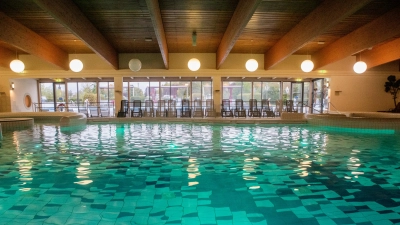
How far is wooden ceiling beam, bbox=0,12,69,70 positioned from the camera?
244 inches

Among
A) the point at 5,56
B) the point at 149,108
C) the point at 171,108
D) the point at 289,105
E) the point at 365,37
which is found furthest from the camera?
the point at 149,108

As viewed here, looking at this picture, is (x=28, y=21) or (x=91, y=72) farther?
(x=91, y=72)

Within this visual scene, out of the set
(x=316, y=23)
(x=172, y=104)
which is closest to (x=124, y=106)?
(x=172, y=104)

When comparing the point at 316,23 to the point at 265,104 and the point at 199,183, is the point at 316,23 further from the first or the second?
the point at 265,104

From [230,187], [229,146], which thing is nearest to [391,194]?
[230,187]

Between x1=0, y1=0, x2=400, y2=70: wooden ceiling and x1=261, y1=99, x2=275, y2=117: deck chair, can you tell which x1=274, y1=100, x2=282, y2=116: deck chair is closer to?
x1=261, y1=99, x2=275, y2=117: deck chair

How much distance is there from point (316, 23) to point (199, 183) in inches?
190

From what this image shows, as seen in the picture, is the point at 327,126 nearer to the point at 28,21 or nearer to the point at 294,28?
the point at 294,28

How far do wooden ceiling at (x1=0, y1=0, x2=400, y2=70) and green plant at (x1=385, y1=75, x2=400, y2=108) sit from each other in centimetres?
202

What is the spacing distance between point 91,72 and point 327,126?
9028mm

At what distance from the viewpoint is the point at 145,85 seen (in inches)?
543

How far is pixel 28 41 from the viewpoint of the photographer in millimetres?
7301

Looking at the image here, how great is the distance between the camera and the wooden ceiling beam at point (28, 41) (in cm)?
620

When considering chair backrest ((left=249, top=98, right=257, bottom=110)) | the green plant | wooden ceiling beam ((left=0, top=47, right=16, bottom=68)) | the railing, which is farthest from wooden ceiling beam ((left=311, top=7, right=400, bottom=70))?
wooden ceiling beam ((left=0, top=47, right=16, bottom=68))
